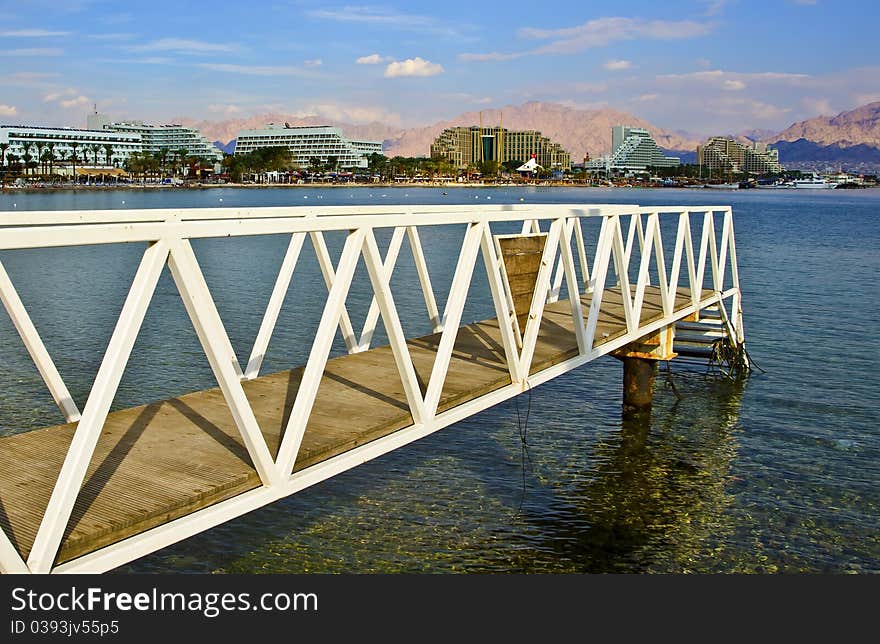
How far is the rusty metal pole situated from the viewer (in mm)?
20109

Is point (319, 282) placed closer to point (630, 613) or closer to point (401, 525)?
point (401, 525)

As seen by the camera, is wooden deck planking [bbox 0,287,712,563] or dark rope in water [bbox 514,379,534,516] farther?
dark rope in water [bbox 514,379,534,516]

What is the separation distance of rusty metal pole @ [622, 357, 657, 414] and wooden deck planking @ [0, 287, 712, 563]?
7321 mm

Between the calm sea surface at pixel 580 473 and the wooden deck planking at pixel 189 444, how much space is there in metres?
2.79

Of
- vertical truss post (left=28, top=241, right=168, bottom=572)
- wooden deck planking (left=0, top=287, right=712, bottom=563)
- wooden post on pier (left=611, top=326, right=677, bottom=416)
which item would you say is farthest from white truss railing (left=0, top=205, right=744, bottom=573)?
wooden post on pier (left=611, top=326, right=677, bottom=416)

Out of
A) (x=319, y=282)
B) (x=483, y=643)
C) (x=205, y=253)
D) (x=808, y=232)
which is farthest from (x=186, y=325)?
(x=808, y=232)

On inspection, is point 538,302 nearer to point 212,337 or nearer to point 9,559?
point 212,337

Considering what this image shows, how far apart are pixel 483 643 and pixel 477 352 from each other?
6555mm

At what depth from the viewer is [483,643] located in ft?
24.2

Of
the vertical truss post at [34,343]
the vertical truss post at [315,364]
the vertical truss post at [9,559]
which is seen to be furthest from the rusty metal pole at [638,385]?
the vertical truss post at [9,559]

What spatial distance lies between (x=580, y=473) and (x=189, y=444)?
31.3ft

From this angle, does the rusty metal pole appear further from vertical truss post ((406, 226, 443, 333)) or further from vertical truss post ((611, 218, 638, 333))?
vertical truss post ((406, 226, 443, 333))

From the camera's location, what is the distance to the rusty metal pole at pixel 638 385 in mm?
20109

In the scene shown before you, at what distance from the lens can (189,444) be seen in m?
8.62
